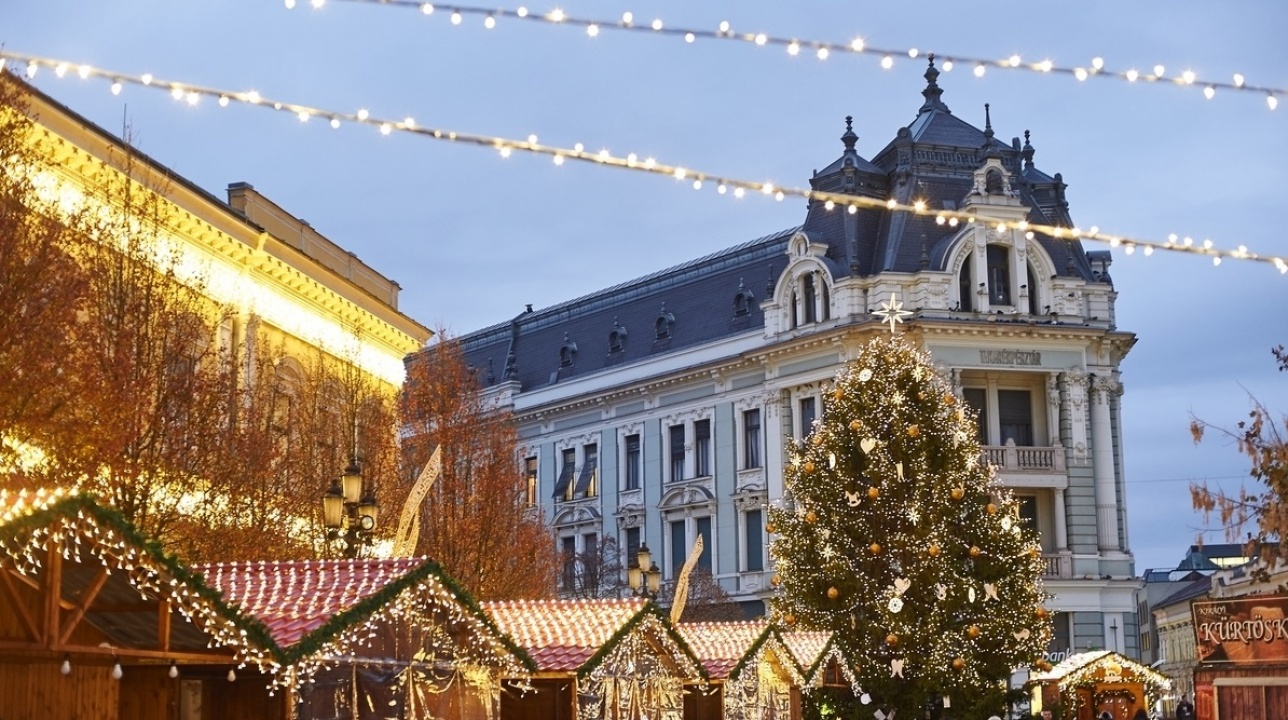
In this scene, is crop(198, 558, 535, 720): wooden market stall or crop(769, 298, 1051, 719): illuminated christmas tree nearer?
crop(198, 558, 535, 720): wooden market stall

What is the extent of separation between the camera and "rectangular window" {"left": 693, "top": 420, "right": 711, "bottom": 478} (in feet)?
197

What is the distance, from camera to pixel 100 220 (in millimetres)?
25281

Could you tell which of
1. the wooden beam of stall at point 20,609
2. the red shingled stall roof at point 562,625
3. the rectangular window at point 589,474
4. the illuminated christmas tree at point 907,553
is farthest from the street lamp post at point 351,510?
the rectangular window at point 589,474

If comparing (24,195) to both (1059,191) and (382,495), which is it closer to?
(382,495)

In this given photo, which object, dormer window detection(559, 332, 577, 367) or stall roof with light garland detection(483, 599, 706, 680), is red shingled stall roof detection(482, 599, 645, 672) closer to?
stall roof with light garland detection(483, 599, 706, 680)

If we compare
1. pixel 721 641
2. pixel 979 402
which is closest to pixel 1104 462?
pixel 979 402

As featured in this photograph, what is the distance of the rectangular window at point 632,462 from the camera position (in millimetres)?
62969

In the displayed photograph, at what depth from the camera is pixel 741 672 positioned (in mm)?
24953

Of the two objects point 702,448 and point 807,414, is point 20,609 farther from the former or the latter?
Result: point 702,448

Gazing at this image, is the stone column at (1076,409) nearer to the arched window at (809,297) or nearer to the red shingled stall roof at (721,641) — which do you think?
the arched window at (809,297)

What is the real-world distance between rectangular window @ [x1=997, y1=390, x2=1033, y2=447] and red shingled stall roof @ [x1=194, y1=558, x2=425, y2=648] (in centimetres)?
4116

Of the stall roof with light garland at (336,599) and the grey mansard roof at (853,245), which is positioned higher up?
the grey mansard roof at (853,245)

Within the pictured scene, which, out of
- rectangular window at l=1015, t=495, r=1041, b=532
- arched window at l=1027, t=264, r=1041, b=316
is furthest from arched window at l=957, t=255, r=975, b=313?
rectangular window at l=1015, t=495, r=1041, b=532

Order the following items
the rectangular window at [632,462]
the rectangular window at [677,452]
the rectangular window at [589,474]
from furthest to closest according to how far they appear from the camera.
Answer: the rectangular window at [589,474] → the rectangular window at [632,462] → the rectangular window at [677,452]
